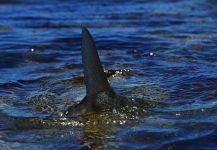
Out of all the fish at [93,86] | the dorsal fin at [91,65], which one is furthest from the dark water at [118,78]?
the dorsal fin at [91,65]

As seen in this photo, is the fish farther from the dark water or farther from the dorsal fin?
the dark water

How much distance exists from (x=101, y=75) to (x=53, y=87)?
1.72 m

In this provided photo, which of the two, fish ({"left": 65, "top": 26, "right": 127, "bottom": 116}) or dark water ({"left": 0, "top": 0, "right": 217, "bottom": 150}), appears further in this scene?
fish ({"left": 65, "top": 26, "right": 127, "bottom": 116})

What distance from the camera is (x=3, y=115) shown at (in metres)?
6.00

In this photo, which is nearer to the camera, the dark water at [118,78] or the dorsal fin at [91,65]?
the dark water at [118,78]

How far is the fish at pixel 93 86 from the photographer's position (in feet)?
17.9

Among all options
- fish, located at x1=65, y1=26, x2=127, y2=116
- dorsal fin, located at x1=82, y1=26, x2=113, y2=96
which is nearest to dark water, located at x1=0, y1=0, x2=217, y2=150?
fish, located at x1=65, y1=26, x2=127, y2=116

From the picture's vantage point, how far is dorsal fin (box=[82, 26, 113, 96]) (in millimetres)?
5453

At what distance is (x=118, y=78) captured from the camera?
7.62 meters

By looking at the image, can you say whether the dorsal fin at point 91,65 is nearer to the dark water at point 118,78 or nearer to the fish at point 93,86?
the fish at point 93,86

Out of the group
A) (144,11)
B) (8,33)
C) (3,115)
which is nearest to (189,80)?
(3,115)

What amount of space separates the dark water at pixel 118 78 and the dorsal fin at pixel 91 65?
34 cm

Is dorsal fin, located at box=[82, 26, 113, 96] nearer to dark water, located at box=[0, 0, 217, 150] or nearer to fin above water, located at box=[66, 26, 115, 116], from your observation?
fin above water, located at box=[66, 26, 115, 116]

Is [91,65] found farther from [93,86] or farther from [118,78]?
[118,78]
